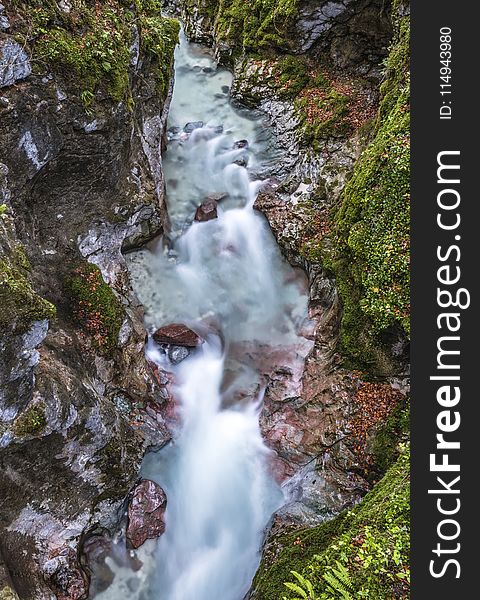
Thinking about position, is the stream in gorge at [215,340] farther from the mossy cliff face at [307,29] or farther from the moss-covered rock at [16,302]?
the moss-covered rock at [16,302]

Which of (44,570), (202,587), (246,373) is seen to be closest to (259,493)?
(202,587)

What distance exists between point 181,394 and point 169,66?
8856 millimetres

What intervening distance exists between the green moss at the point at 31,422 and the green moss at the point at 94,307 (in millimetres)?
2473

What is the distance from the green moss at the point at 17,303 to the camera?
6.25 meters

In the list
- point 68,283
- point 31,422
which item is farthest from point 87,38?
point 31,422

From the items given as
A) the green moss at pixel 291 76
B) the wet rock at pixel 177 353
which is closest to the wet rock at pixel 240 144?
the green moss at pixel 291 76

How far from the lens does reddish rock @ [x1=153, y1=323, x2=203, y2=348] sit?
441 inches

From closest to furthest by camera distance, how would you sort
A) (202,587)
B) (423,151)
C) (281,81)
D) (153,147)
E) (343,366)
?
(423,151), (202,587), (343,366), (153,147), (281,81)

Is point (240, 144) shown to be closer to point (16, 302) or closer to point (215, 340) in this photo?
point (215, 340)

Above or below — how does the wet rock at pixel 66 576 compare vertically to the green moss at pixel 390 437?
below

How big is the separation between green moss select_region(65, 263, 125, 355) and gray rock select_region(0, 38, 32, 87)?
365 centimetres

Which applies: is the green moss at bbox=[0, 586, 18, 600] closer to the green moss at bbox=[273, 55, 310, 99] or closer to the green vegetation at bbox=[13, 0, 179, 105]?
the green vegetation at bbox=[13, 0, 179, 105]

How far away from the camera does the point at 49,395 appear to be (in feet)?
24.3

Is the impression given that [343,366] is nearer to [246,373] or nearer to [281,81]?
[246,373]
